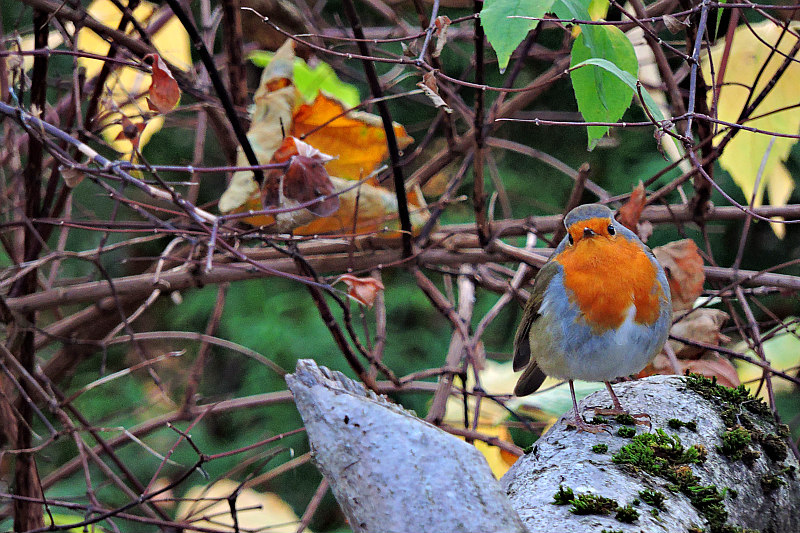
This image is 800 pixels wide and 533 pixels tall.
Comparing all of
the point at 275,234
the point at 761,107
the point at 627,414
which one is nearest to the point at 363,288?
the point at 275,234

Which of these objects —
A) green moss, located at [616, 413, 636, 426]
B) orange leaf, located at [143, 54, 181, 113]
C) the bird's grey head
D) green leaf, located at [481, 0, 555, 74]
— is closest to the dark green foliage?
green moss, located at [616, 413, 636, 426]

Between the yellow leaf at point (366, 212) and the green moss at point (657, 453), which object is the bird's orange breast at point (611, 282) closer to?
the green moss at point (657, 453)

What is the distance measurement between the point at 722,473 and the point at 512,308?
2.79 metres

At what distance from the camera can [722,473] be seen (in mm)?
1220

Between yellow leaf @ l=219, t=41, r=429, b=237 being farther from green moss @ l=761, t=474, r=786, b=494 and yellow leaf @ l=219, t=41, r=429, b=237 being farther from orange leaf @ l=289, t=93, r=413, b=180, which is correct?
green moss @ l=761, t=474, r=786, b=494

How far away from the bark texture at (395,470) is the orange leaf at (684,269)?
3.56 feet

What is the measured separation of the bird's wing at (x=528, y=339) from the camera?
1655 mm

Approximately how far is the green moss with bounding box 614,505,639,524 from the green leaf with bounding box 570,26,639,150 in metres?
0.56

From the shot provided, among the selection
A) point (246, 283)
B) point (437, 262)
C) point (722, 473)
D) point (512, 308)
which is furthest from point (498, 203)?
point (722, 473)

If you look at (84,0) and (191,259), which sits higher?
(84,0)

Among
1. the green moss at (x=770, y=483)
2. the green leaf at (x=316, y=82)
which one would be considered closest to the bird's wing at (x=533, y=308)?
the green moss at (x=770, y=483)

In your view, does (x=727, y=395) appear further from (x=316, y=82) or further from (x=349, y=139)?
(x=316, y=82)

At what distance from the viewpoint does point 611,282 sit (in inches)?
59.0

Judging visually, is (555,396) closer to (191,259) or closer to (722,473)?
(722,473)
